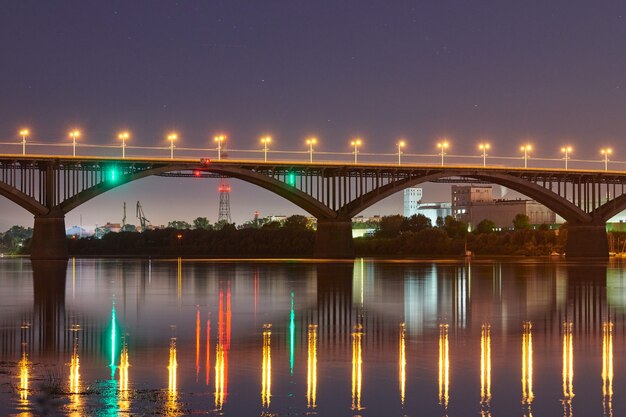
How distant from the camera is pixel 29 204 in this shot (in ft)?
319

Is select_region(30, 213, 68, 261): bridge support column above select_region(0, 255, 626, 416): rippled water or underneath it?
above

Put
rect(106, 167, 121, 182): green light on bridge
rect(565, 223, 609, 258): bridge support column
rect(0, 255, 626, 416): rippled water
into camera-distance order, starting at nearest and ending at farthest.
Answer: rect(0, 255, 626, 416): rippled water → rect(106, 167, 121, 182): green light on bridge → rect(565, 223, 609, 258): bridge support column

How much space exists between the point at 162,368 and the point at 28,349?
14.0ft

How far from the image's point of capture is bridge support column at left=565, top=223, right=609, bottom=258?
414 feet

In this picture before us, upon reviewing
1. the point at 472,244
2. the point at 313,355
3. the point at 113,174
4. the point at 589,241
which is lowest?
the point at 313,355

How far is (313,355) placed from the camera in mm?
22344

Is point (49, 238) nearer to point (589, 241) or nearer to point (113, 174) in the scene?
point (113, 174)

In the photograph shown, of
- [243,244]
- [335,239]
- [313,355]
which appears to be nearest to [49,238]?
[335,239]

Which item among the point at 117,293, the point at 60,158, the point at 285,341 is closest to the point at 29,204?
the point at 60,158

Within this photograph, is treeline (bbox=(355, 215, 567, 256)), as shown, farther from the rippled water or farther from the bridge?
the rippled water

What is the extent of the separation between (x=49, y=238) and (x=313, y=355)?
80.3 metres

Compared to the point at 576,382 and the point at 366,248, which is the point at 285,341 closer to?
the point at 576,382

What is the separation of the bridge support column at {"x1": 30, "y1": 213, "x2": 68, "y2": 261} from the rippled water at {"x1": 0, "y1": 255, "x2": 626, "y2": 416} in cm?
5751

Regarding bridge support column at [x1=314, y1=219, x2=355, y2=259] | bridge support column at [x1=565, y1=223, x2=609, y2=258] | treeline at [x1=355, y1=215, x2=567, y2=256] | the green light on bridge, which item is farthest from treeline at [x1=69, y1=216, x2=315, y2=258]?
the green light on bridge
